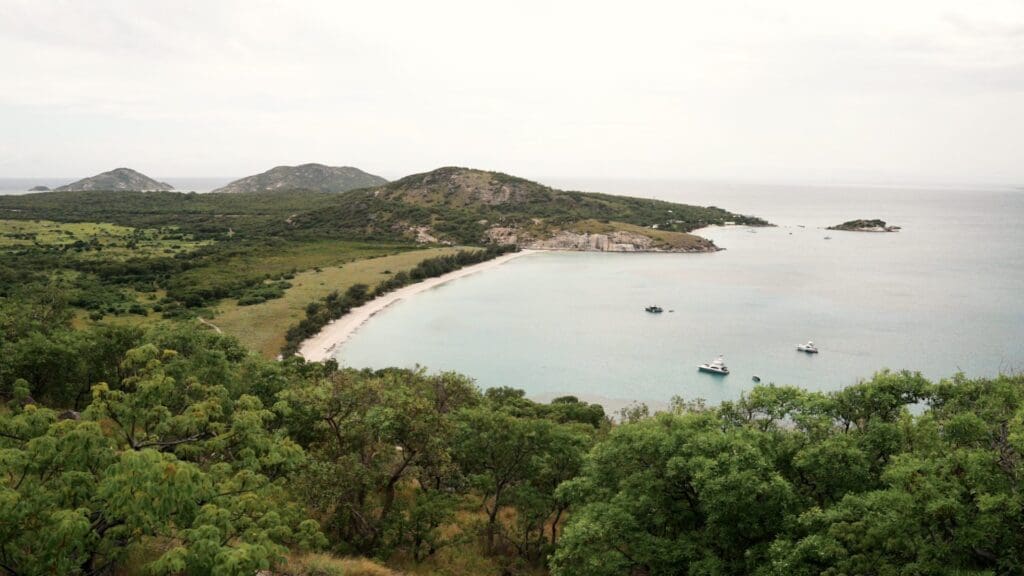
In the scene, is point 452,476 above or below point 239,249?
below

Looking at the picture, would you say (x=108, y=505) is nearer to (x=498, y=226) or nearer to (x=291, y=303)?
(x=291, y=303)

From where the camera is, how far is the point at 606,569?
1627cm

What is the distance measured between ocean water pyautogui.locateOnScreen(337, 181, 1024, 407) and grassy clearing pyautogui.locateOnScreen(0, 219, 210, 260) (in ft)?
235

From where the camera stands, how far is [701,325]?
83312 mm

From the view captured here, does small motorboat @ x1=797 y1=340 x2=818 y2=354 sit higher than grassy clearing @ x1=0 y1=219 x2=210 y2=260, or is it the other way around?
grassy clearing @ x1=0 y1=219 x2=210 y2=260

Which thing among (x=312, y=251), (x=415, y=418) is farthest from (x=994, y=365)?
(x=312, y=251)

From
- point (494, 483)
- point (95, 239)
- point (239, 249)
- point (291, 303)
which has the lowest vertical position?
point (291, 303)

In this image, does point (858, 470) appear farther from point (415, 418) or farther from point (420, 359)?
point (420, 359)

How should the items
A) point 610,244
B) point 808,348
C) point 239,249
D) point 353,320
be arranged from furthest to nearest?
point 610,244 → point 239,249 → point 353,320 → point 808,348

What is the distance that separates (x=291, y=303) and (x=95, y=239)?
86.6m

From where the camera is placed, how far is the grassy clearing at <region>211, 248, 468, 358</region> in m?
70.4

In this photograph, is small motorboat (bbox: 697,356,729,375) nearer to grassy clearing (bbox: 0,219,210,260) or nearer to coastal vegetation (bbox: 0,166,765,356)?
coastal vegetation (bbox: 0,166,765,356)

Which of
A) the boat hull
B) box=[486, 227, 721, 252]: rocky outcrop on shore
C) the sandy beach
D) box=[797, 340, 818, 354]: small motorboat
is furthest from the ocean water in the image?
box=[486, 227, 721, 252]: rocky outcrop on shore

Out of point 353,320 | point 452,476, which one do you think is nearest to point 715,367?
point 452,476
